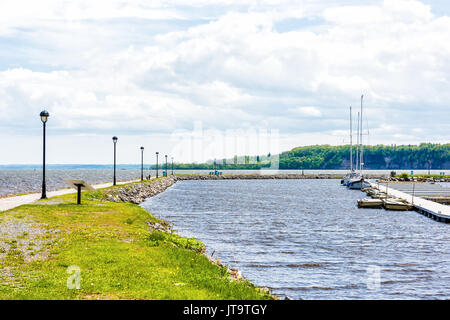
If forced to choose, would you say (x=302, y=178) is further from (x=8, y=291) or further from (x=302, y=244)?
(x=8, y=291)

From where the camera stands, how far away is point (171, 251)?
17.4 m

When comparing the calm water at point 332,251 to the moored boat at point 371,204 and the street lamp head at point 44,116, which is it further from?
the street lamp head at point 44,116

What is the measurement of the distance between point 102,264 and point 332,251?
47.5 ft

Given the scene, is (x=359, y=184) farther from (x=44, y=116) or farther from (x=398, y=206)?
(x=44, y=116)

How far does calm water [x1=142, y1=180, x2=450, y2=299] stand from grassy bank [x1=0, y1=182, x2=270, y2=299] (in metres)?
3.40

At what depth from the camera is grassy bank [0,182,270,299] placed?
1125 cm

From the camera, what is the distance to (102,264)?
14.0 m

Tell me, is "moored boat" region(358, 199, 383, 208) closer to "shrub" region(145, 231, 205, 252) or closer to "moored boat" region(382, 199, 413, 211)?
"moored boat" region(382, 199, 413, 211)

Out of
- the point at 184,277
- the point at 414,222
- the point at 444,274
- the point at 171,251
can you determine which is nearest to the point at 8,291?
the point at 184,277

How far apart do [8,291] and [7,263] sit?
3173 mm

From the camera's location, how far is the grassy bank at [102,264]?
11.2 metres

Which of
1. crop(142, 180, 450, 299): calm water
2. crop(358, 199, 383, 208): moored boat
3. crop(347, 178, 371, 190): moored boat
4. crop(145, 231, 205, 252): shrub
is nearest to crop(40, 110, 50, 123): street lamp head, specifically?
crop(142, 180, 450, 299): calm water

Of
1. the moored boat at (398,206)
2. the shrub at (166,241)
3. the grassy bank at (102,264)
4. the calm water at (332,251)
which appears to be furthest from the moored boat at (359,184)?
the shrub at (166,241)
